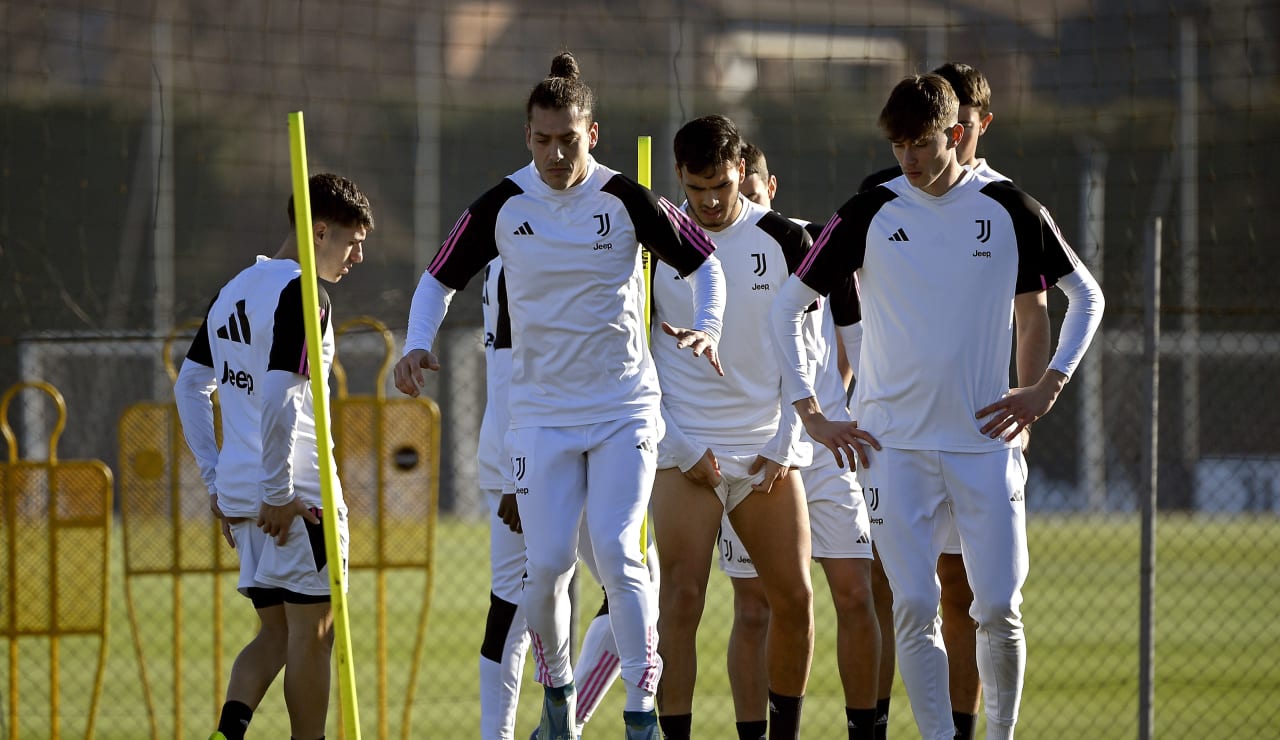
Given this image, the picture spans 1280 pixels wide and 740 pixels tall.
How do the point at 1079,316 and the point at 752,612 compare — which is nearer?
the point at 1079,316

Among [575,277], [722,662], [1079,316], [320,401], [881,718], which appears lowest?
[722,662]

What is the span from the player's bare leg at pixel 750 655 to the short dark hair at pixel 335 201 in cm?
184

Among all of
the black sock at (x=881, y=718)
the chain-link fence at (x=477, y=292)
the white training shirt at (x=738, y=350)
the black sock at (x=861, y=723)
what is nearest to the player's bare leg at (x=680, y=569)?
the white training shirt at (x=738, y=350)

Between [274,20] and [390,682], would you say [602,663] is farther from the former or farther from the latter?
[274,20]

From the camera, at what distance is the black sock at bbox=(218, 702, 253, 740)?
5035 mm

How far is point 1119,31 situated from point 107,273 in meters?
18.8

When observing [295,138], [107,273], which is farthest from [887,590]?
[107,273]

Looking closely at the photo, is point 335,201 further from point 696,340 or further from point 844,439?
point 844,439

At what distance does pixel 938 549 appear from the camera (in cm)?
450

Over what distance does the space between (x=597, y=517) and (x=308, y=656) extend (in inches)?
50.2

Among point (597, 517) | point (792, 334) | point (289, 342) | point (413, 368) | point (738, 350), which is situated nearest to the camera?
point (413, 368)

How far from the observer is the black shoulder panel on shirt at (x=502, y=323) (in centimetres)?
520

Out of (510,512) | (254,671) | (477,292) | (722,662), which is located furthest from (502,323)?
(722,662)

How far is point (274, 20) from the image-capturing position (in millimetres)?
30438
